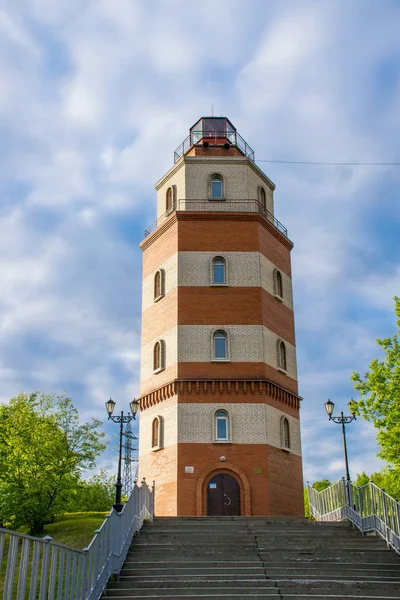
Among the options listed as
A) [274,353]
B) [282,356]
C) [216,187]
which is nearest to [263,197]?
[216,187]

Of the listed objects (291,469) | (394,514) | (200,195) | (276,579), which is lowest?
(276,579)

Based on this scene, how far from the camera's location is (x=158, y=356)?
26.5 meters

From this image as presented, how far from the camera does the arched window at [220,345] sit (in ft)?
83.0

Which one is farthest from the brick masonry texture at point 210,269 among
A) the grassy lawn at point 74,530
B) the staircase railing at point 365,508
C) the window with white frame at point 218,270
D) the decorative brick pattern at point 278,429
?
A: the grassy lawn at point 74,530

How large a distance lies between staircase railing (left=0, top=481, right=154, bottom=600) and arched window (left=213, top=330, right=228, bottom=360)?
9686mm

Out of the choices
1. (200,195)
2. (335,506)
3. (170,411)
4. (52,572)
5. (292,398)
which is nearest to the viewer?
(52,572)

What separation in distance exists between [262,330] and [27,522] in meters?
13.9

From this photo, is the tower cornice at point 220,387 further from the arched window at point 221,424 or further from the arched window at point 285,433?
the arched window at point 285,433

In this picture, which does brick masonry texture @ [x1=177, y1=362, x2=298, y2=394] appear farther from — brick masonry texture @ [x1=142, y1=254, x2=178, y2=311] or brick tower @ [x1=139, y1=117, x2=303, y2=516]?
brick masonry texture @ [x1=142, y1=254, x2=178, y2=311]

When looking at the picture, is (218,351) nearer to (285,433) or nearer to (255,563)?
(285,433)

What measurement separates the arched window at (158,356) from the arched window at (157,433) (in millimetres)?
2038

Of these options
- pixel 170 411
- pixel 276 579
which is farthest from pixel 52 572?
pixel 170 411

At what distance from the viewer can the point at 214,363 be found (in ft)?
82.3

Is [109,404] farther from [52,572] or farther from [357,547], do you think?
[52,572]
